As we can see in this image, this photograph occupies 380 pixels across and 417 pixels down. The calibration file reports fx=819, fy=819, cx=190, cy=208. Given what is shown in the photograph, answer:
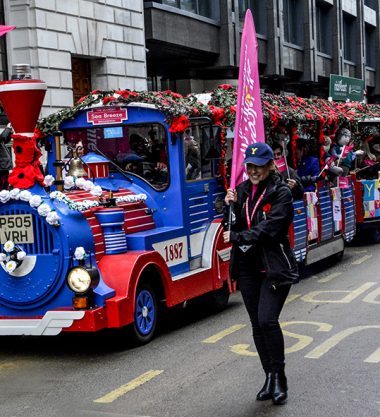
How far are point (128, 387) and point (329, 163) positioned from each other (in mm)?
7606

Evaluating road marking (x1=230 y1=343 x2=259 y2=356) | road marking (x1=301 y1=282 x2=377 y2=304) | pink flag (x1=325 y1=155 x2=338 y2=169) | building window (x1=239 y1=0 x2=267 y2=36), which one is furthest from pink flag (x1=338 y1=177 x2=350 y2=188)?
building window (x1=239 y1=0 x2=267 y2=36)

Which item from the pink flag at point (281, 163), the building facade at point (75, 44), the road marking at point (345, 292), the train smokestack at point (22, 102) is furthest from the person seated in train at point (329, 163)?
the building facade at point (75, 44)

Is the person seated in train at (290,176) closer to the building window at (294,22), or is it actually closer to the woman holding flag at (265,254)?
the woman holding flag at (265,254)

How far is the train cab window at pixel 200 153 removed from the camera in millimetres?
9048

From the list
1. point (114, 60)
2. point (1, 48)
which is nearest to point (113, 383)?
point (1, 48)

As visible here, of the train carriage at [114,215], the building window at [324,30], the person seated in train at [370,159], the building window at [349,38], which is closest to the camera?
the train carriage at [114,215]

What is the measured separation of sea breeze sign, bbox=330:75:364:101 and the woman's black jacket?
531 inches

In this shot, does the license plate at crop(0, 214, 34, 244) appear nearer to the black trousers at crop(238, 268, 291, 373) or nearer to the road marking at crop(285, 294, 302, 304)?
the black trousers at crop(238, 268, 291, 373)

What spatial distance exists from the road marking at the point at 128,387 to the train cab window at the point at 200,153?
282cm

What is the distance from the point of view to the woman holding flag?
5.66 m

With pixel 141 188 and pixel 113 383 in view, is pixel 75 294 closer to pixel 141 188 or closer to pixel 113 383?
pixel 113 383

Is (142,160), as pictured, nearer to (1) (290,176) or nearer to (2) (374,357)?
(1) (290,176)

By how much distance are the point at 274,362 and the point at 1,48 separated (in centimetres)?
1336

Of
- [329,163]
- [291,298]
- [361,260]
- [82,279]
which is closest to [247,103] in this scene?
[82,279]
